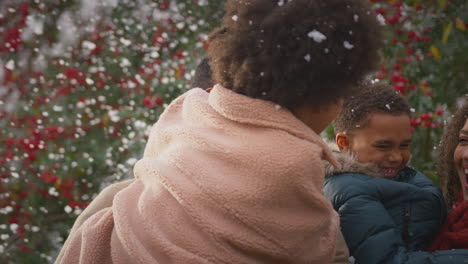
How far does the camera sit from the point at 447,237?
1.80 metres

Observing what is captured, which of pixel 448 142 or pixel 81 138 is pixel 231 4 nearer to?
pixel 448 142

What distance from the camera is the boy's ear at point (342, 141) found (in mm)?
2066

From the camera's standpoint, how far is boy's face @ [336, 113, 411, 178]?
1.97 m

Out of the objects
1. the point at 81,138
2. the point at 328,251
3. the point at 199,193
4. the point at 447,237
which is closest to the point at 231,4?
the point at 199,193

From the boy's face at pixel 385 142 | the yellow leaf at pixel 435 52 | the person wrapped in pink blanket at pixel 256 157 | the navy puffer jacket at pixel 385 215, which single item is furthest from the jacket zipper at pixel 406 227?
the yellow leaf at pixel 435 52

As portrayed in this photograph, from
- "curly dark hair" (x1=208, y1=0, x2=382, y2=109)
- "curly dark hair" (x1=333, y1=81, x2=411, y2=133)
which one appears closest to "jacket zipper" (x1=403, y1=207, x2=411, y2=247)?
"curly dark hair" (x1=333, y1=81, x2=411, y2=133)

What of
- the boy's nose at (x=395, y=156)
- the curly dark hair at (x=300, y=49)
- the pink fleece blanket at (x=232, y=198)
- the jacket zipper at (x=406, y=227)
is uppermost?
the curly dark hair at (x=300, y=49)

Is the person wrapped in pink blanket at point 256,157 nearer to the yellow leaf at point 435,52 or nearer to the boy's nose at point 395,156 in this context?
the boy's nose at point 395,156

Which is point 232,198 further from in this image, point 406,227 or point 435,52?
point 435,52

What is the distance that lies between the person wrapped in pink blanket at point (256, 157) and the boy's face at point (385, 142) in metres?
0.57

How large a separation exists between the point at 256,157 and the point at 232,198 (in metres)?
0.11

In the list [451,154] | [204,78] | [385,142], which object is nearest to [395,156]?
[385,142]

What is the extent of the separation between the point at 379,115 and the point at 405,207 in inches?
13.0

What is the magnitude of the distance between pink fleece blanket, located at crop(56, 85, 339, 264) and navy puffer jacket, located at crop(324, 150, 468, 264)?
331 mm
